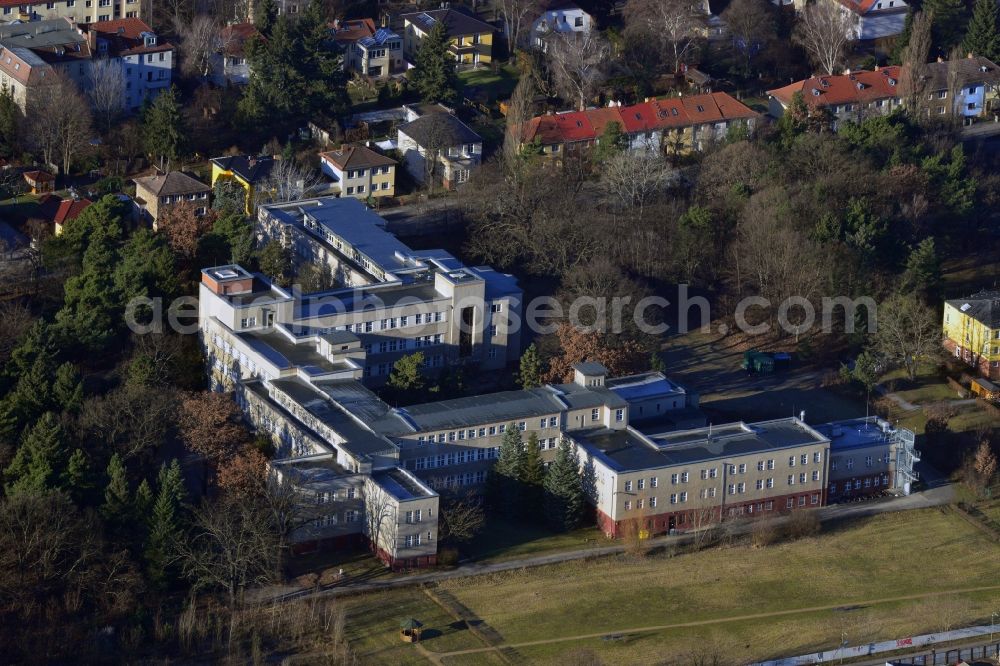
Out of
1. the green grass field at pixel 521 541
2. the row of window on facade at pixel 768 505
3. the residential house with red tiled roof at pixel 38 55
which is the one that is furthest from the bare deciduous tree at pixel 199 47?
the row of window on facade at pixel 768 505

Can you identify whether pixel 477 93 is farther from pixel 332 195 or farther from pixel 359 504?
pixel 359 504

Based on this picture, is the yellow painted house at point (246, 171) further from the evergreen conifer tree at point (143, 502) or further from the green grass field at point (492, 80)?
the evergreen conifer tree at point (143, 502)

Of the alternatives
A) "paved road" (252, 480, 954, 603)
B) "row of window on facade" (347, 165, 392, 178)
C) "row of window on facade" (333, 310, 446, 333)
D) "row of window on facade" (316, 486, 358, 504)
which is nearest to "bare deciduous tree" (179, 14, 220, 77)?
"row of window on facade" (347, 165, 392, 178)

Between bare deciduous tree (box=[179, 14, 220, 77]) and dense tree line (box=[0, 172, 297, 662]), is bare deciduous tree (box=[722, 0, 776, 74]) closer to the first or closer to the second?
bare deciduous tree (box=[179, 14, 220, 77])

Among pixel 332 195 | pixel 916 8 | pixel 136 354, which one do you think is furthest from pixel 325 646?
pixel 916 8

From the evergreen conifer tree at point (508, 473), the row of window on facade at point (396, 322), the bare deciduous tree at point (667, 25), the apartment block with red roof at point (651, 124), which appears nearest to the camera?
the evergreen conifer tree at point (508, 473)

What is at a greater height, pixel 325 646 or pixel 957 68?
pixel 957 68
